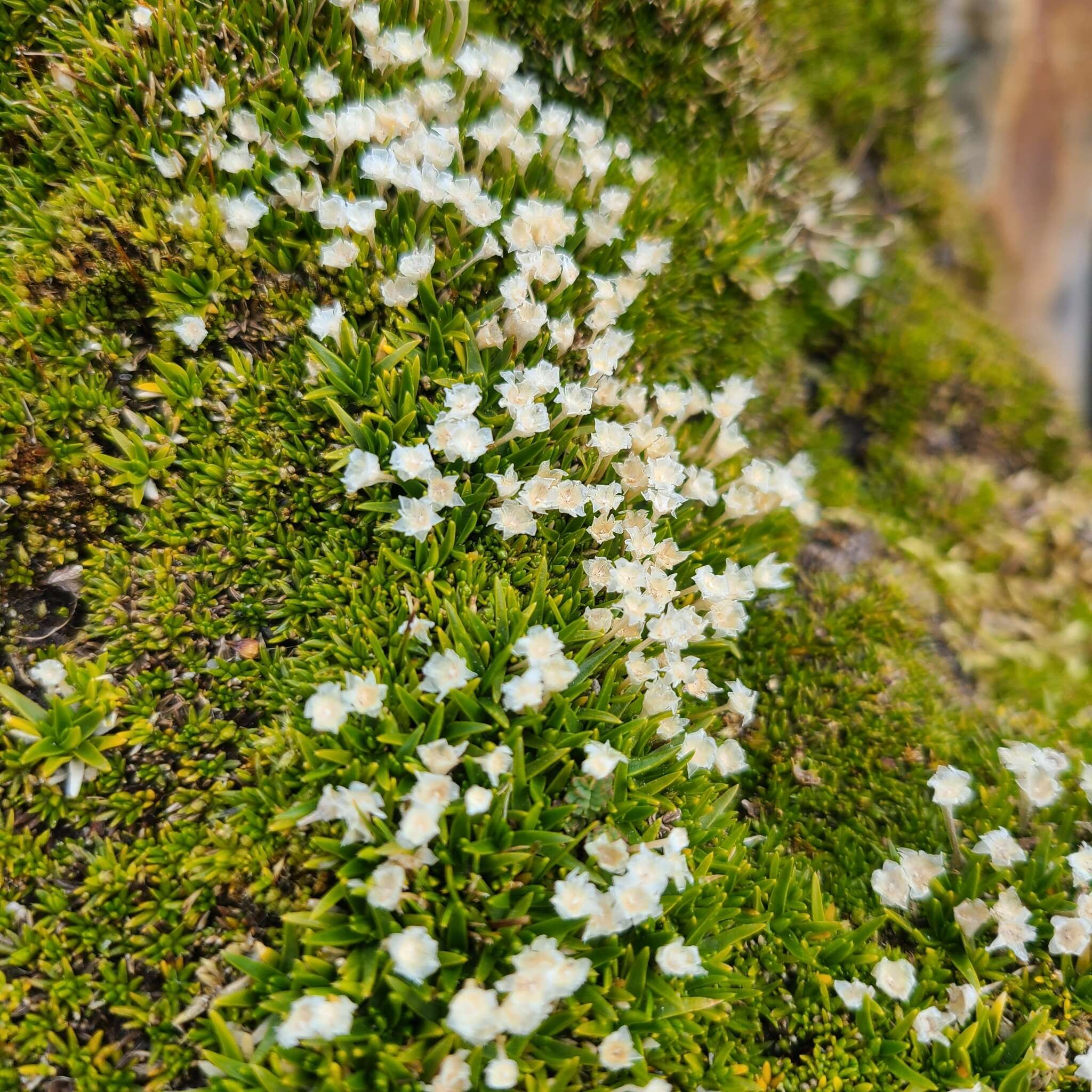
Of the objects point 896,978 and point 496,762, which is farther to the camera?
point 896,978

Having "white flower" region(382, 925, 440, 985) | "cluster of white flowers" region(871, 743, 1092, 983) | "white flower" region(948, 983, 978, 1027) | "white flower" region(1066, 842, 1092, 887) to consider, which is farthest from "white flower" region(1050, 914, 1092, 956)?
"white flower" region(382, 925, 440, 985)

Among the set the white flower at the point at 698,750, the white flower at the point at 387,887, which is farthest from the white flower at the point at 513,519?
the white flower at the point at 387,887

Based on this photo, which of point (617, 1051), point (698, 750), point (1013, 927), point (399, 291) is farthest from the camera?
point (399, 291)

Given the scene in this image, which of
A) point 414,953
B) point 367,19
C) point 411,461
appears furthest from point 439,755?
point 367,19

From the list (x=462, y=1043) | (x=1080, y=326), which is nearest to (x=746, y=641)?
(x=462, y=1043)

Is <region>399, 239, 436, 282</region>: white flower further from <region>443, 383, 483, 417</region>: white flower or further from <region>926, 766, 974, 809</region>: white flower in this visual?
<region>926, 766, 974, 809</region>: white flower

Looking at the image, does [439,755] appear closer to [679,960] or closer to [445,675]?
[445,675]

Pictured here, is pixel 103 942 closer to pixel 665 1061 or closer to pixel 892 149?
pixel 665 1061
